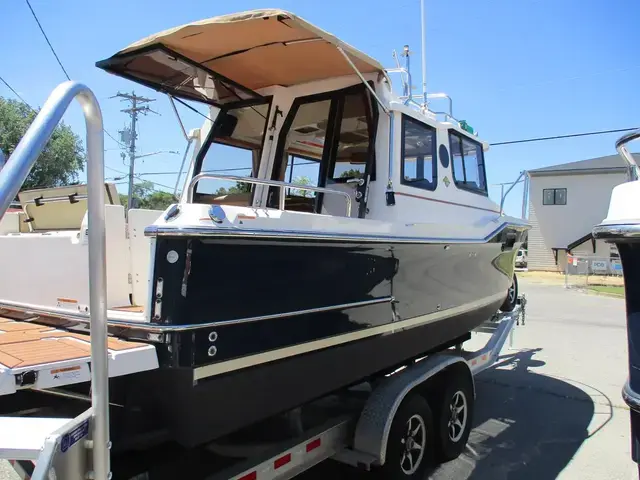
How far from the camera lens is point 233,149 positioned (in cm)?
493

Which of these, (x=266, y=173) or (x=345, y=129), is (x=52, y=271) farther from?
(x=345, y=129)

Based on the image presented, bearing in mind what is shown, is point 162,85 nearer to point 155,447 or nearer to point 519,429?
point 155,447

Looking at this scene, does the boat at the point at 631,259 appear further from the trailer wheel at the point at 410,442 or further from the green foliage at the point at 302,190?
the green foliage at the point at 302,190

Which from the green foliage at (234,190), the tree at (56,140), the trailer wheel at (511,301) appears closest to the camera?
the green foliage at (234,190)

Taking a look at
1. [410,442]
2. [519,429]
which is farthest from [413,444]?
[519,429]

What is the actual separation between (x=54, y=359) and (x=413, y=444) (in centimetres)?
265

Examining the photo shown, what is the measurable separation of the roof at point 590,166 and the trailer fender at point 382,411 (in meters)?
28.3

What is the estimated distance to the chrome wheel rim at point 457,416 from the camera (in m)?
4.16

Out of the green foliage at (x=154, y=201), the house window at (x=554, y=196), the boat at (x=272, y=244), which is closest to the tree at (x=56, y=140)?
the green foliage at (x=154, y=201)

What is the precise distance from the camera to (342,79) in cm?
416

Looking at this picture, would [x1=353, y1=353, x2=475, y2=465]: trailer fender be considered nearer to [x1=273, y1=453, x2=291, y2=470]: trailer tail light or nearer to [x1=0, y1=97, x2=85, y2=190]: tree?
[x1=273, y1=453, x2=291, y2=470]: trailer tail light

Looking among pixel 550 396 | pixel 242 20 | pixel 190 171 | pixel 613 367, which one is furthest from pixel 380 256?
pixel 613 367

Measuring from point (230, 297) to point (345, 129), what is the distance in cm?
236

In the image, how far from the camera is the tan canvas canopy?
10.3 ft
